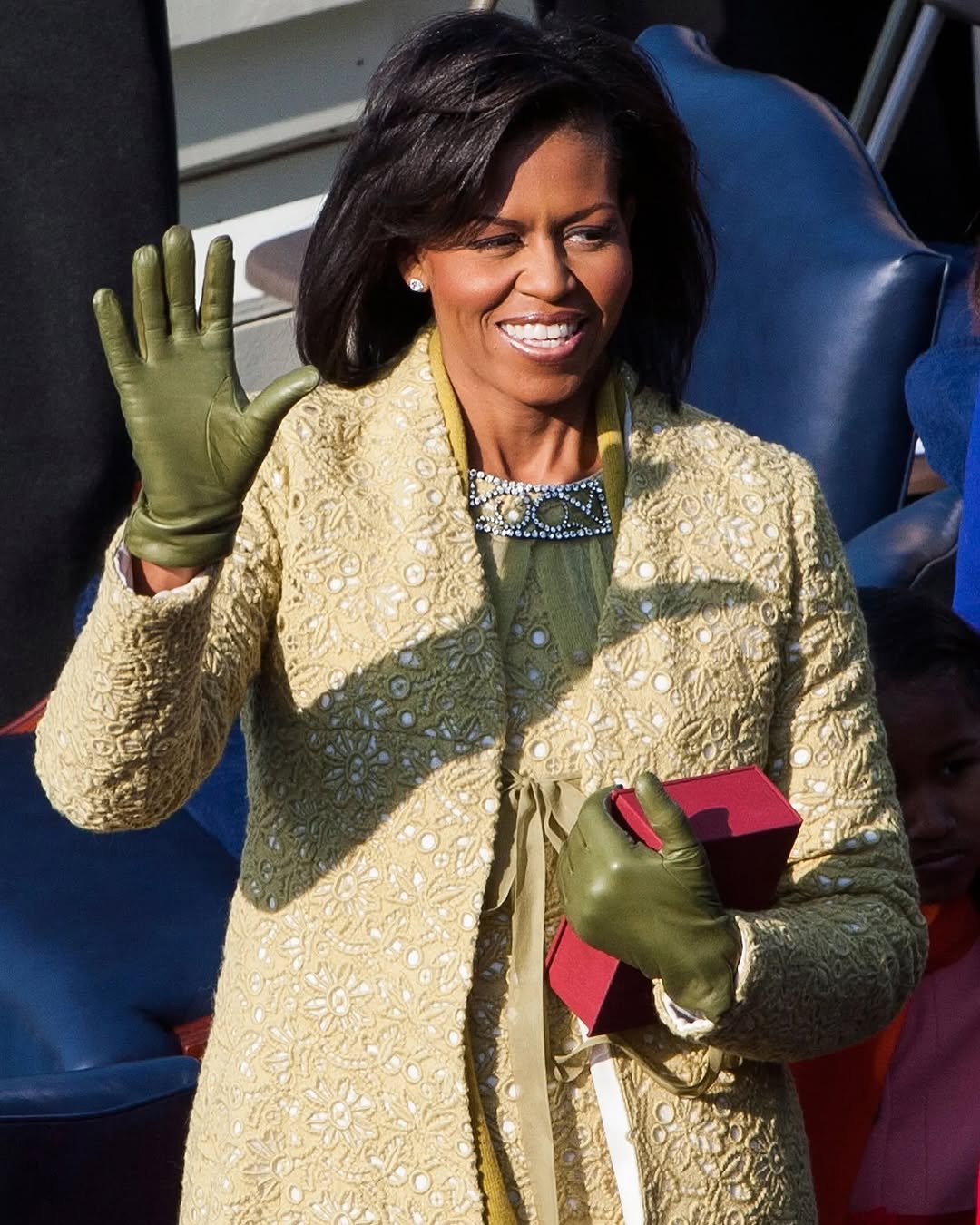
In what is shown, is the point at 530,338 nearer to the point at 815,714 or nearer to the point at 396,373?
the point at 396,373

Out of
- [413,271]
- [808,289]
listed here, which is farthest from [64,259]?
[413,271]

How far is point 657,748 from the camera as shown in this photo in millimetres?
1493

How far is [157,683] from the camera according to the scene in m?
1.33

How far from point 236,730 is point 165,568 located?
1.78 m

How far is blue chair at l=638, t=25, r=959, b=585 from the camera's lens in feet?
9.84

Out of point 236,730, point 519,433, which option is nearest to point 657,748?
point 519,433

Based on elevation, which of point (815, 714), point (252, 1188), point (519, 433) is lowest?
point (252, 1188)

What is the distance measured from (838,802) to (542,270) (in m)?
0.46

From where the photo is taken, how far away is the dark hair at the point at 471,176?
1.48 meters

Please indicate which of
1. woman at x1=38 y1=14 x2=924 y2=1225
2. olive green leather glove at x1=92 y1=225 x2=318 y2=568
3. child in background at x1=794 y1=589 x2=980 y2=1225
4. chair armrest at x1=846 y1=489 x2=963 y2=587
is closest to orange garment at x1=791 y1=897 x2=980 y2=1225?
child in background at x1=794 y1=589 x2=980 y2=1225

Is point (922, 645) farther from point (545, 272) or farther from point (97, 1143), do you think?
point (97, 1143)

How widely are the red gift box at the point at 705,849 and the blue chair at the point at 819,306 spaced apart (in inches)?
51.9

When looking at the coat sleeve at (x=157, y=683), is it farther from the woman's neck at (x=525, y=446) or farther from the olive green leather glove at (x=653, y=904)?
the olive green leather glove at (x=653, y=904)

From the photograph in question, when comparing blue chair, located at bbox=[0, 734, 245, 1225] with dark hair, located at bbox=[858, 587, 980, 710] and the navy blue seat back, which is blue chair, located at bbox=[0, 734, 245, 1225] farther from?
the navy blue seat back
